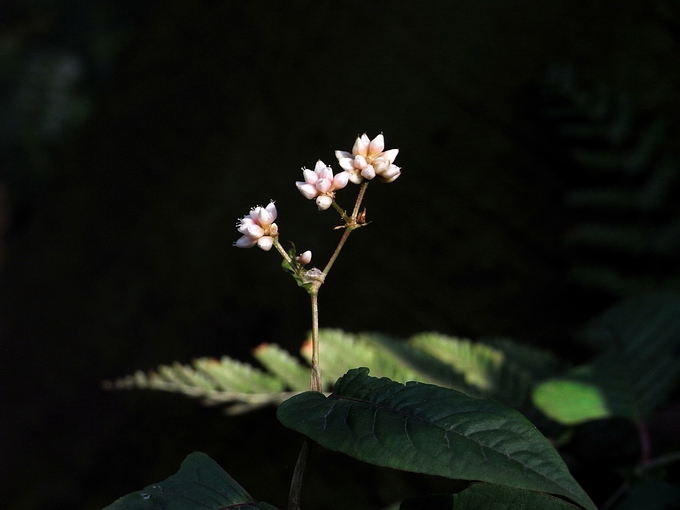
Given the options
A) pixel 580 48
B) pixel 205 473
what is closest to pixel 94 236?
pixel 580 48

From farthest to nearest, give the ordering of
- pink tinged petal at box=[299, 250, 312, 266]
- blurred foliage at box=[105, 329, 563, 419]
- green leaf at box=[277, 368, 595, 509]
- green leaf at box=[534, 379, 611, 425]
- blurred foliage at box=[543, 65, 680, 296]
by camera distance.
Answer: blurred foliage at box=[543, 65, 680, 296], blurred foliage at box=[105, 329, 563, 419], green leaf at box=[534, 379, 611, 425], pink tinged petal at box=[299, 250, 312, 266], green leaf at box=[277, 368, 595, 509]

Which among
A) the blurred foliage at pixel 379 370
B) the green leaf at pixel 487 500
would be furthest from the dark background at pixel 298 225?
the green leaf at pixel 487 500

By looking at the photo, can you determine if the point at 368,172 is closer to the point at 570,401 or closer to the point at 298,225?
the point at 570,401

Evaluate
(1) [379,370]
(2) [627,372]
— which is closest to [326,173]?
(1) [379,370]

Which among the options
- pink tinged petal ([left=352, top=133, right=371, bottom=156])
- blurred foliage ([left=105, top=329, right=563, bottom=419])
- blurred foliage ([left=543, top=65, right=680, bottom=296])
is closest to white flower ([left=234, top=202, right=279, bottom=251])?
pink tinged petal ([left=352, top=133, right=371, bottom=156])

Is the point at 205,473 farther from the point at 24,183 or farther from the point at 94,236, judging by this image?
the point at 24,183

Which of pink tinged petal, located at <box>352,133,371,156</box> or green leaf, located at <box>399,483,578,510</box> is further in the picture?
pink tinged petal, located at <box>352,133,371,156</box>

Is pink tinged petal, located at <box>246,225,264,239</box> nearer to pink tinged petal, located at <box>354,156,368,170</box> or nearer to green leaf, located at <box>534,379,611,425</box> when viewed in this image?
pink tinged petal, located at <box>354,156,368,170</box>

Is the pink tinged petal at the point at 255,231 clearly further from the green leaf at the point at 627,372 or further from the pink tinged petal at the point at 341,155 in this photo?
the green leaf at the point at 627,372
